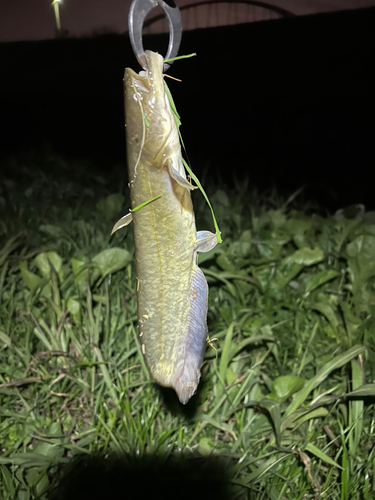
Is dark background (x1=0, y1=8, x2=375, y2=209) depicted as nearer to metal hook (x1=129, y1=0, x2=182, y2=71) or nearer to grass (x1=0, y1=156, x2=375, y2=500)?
grass (x1=0, y1=156, x2=375, y2=500)

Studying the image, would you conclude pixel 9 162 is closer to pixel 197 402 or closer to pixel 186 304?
pixel 197 402

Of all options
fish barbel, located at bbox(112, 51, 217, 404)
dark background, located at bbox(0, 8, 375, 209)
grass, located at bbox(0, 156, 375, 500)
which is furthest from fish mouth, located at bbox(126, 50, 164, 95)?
dark background, located at bbox(0, 8, 375, 209)

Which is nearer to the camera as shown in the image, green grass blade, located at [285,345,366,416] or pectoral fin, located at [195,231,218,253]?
pectoral fin, located at [195,231,218,253]

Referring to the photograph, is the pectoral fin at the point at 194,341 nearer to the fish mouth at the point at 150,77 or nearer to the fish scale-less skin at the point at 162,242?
the fish scale-less skin at the point at 162,242

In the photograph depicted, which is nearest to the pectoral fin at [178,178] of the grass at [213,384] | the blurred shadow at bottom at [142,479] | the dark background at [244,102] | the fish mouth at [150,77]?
the fish mouth at [150,77]

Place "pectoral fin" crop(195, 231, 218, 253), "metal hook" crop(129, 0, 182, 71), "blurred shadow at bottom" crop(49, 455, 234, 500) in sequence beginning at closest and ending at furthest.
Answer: "metal hook" crop(129, 0, 182, 71)
"pectoral fin" crop(195, 231, 218, 253)
"blurred shadow at bottom" crop(49, 455, 234, 500)

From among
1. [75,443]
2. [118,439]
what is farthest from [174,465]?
[75,443]

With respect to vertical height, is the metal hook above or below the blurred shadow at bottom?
above
